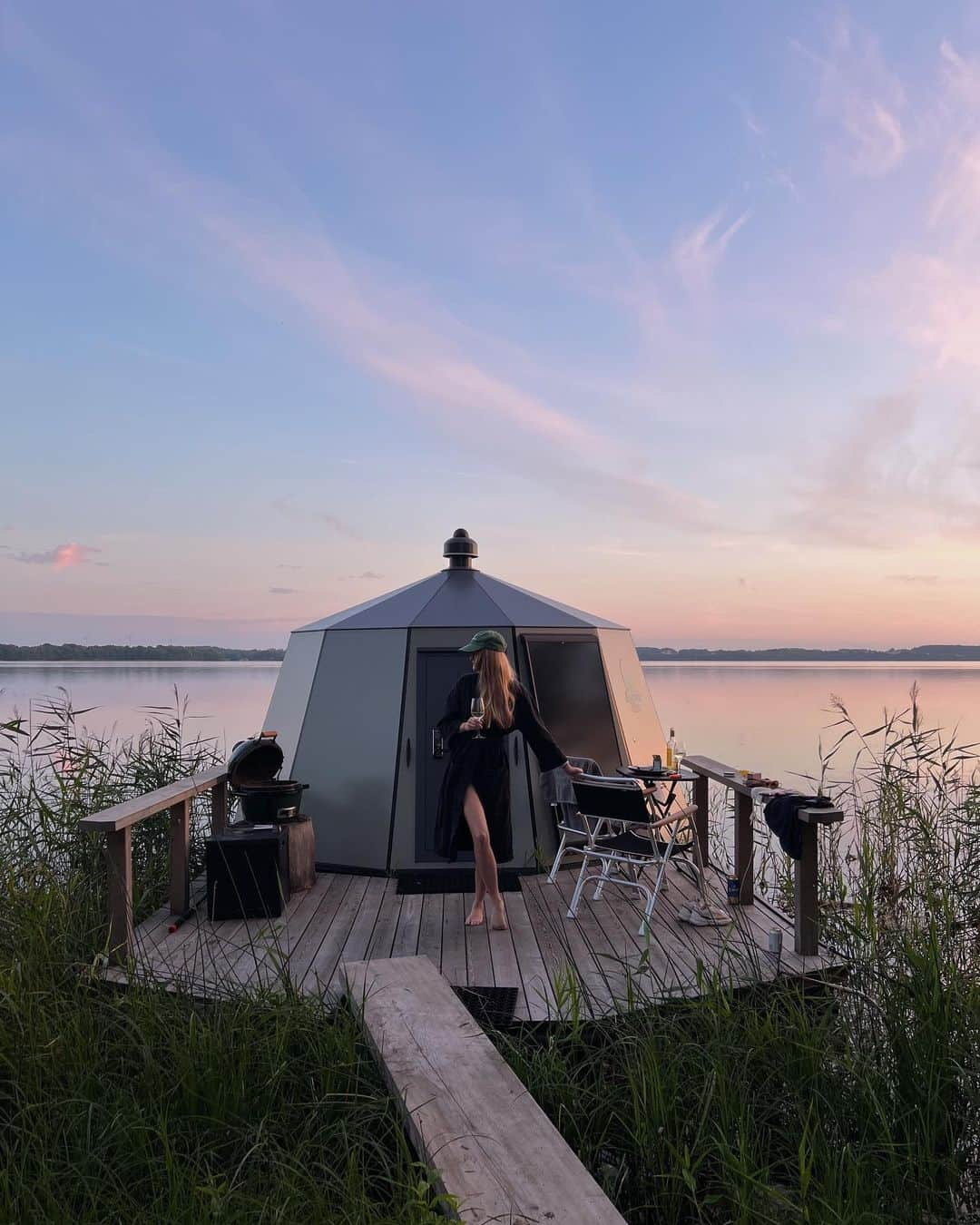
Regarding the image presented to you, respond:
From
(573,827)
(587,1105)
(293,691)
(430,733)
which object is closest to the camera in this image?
(587,1105)

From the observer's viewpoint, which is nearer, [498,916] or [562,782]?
[498,916]

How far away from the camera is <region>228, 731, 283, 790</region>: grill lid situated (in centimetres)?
598

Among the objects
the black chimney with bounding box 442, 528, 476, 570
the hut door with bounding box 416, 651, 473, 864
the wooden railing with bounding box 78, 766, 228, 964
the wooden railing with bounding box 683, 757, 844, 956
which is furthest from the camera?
the black chimney with bounding box 442, 528, 476, 570

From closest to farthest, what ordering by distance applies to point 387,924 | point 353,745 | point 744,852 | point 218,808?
point 387,924
point 744,852
point 218,808
point 353,745

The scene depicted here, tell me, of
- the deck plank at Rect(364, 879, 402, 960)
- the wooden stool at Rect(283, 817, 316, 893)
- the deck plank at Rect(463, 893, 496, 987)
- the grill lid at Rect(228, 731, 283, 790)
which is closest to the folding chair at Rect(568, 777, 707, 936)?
the deck plank at Rect(463, 893, 496, 987)

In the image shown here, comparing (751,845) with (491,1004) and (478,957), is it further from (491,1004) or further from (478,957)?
(491,1004)

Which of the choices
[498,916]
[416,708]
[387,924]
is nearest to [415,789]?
[416,708]

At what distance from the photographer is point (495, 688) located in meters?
4.98

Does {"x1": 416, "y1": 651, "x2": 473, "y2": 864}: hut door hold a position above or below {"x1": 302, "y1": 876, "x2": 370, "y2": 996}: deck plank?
above

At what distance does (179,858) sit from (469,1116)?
3326mm

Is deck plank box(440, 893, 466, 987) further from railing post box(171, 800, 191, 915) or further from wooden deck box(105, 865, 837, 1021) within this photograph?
railing post box(171, 800, 191, 915)

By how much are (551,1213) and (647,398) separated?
10.2 m

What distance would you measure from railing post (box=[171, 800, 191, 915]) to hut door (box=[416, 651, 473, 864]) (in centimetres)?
179

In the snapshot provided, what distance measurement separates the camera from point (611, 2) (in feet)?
25.1
